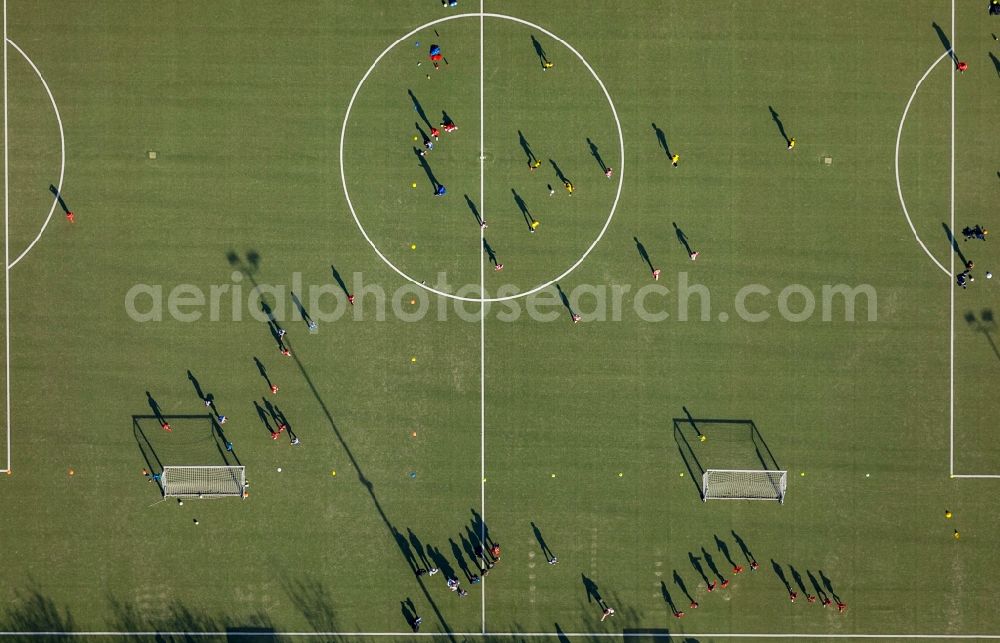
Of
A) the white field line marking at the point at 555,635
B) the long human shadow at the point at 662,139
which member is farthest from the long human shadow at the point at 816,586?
the long human shadow at the point at 662,139

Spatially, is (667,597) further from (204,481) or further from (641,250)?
(204,481)

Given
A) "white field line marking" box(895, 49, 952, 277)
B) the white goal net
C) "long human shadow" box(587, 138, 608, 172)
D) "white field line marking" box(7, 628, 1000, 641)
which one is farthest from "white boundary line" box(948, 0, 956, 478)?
the white goal net

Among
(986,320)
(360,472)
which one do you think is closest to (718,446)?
(986,320)

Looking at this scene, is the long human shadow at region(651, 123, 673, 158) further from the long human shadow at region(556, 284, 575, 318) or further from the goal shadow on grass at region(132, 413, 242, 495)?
the goal shadow on grass at region(132, 413, 242, 495)

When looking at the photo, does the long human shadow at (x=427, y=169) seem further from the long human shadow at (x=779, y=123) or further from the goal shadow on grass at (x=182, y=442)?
the long human shadow at (x=779, y=123)

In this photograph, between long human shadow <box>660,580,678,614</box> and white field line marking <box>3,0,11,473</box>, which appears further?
long human shadow <box>660,580,678,614</box>

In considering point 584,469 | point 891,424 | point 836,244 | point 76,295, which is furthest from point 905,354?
point 76,295
